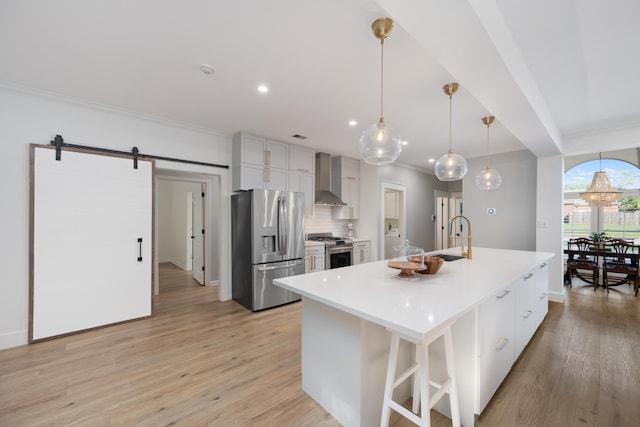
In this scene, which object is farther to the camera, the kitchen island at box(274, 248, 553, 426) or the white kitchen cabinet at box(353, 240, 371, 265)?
the white kitchen cabinet at box(353, 240, 371, 265)

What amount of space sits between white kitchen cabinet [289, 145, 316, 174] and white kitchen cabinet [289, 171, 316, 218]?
0.28ft

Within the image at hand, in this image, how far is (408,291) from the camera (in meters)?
1.60

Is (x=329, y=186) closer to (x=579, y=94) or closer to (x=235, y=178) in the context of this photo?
(x=235, y=178)

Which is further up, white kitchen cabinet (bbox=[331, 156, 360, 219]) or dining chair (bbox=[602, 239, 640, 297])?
white kitchen cabinet (bbox=[331, 156, 360, 219])

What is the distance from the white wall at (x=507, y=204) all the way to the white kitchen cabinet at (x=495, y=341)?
3533 millimetres

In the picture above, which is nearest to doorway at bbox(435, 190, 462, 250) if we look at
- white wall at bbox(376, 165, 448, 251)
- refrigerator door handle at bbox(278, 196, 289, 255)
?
white wall at bbox(376, 165, 448, 251)

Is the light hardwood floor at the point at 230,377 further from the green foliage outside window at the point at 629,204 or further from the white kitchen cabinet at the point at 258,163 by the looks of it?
the green foliage outside window at the point at 629,204

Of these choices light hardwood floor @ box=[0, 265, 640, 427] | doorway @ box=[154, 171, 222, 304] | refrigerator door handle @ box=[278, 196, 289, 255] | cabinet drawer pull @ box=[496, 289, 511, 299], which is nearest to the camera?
light hardwood floor @ box=[0, 265, 640, 427]

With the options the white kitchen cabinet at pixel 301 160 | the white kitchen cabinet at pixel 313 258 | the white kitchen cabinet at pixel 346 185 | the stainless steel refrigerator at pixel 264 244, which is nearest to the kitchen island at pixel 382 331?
the stainless steel refrigerator at pixel 264 244

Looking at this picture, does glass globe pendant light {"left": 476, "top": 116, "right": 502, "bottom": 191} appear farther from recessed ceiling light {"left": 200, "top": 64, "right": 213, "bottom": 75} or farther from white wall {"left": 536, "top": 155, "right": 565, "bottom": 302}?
recessed ceiling light {"left": 200, "top": 64, "right": 213, "bottom": 75}

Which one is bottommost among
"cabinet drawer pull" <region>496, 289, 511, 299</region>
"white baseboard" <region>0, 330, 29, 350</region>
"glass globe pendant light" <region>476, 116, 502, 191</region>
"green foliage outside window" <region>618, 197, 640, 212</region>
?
"white baseboard" <region>0, 330, 29, 350</region>

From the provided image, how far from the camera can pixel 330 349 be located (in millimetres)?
1703

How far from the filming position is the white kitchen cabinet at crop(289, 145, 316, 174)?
4.56 meters

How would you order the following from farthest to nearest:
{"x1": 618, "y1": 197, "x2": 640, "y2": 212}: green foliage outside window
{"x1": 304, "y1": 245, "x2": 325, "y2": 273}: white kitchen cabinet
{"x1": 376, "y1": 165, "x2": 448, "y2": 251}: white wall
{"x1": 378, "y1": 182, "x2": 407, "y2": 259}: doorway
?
{"x1": 378, "y1": 182, "x2": 407, "y2": 259}: doorway, {"x1": 376, "y1": 165, "x2": 448, "y2": 251}: white wall, {"x1": 618, "y1": 197, "x2": 640, "y2": 212}: green foliage outside window, {"x1": 304, "y1": 245, "x2": 325, "y2": 273}: white kitchen cabinet
